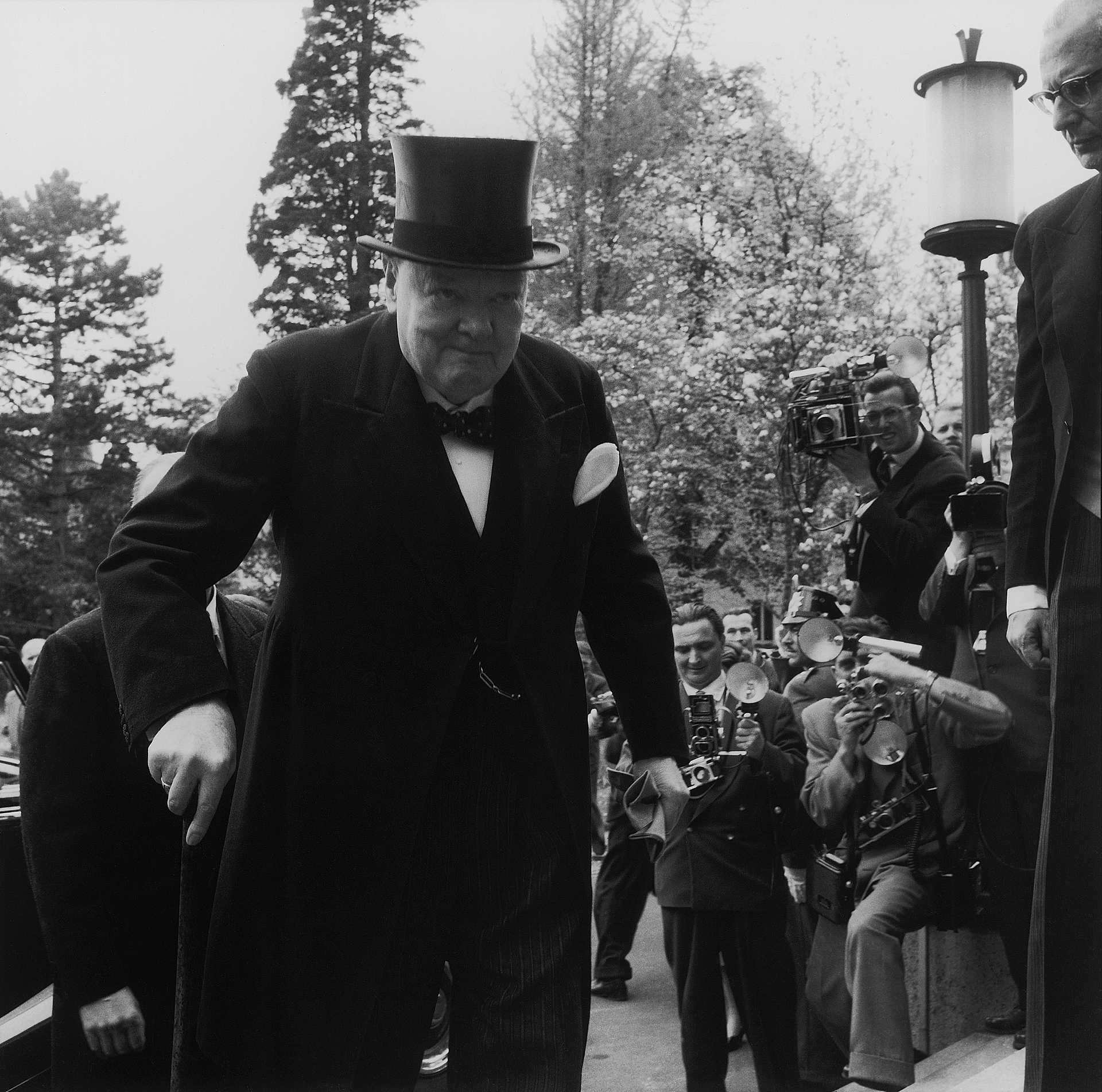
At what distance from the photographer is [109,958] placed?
10.3 ft

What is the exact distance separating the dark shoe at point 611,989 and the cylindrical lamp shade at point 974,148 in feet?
12.8

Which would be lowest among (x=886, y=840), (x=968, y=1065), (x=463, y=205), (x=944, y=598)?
(x=968, y=1065)

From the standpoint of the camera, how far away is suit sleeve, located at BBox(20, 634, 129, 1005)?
3121 mm

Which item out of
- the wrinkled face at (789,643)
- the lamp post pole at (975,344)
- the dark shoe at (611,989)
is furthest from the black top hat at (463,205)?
the dark shoe at (611,989)

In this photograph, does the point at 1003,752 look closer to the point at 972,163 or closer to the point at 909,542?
the point at 909,542

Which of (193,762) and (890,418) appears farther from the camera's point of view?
(890,418)

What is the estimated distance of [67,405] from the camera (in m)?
24.6

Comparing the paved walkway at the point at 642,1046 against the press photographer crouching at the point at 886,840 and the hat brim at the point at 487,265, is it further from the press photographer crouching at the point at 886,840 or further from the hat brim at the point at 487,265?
the hat brim at the point at 487,265

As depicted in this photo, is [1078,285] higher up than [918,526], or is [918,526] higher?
[1078,285]

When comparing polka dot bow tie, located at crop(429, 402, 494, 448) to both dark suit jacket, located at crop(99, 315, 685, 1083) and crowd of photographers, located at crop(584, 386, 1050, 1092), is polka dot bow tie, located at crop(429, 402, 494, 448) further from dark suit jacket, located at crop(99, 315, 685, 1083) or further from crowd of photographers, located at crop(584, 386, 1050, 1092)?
crowd of photographers, located at crop(584, 386, 1050, 1092)

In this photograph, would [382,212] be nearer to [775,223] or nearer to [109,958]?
[775,223]

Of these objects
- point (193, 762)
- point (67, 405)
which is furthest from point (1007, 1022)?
point (67, 405)

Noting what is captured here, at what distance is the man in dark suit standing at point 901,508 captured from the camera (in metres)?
4.73

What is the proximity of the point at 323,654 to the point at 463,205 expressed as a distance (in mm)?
746
